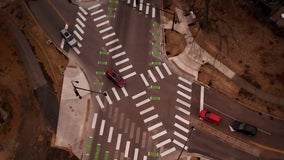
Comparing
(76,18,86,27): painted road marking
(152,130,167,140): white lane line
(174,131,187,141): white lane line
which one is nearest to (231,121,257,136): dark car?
(174,131,187,141): white lane line

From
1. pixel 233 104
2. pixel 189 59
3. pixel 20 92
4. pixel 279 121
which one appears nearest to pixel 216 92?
pixel 233 104

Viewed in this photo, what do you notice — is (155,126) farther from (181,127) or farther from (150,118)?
(181,127)

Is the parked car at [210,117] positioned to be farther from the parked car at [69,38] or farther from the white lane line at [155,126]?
the parked car at [69,38]

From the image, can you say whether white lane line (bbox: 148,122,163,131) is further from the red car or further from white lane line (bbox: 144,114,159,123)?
the red car

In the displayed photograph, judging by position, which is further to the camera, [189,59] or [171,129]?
[189,59]

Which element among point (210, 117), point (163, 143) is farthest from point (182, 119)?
point (163, 143)

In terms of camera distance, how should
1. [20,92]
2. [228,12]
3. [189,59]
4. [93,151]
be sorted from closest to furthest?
[93,151] < [20,92] < [189,59] < [228,12]

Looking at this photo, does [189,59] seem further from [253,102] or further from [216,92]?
[253,102]
